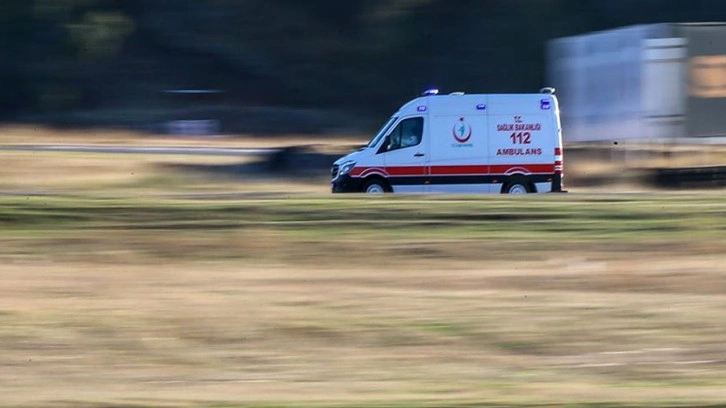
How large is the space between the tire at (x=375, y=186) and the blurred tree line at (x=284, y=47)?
3252 cm

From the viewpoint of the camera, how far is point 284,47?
58375 millimetres

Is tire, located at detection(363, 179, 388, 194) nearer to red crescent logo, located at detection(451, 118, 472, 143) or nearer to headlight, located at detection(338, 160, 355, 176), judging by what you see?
headlight, located at detection(338, 160, 355, 176)

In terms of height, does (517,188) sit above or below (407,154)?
below

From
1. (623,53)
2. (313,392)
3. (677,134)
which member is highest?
(623,53)

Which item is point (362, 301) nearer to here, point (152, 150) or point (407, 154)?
point (407, 154)

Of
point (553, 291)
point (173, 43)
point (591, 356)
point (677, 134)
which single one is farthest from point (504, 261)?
point (173, 43)

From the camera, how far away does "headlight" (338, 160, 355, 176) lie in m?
21.2

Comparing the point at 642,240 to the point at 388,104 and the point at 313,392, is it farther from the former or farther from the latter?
the point at 388,104

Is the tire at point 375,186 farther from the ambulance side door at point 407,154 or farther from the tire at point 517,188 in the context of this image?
the tire at point 517,188

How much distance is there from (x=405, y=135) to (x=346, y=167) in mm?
1204

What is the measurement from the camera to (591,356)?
814 cm

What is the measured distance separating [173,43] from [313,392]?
174 ft

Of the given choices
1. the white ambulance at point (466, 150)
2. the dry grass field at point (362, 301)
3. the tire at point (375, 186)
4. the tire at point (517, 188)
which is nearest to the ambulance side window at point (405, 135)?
the white ambulance at point (466, 150)

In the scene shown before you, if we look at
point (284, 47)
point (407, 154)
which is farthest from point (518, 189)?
Answer: point (284, 47)
